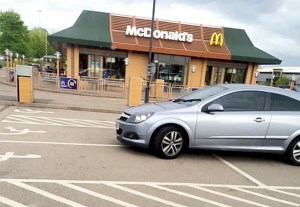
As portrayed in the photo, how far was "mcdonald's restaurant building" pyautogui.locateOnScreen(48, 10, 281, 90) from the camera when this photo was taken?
806 inches

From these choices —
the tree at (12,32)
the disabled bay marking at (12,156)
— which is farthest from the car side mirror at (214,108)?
the tree at (12,32)

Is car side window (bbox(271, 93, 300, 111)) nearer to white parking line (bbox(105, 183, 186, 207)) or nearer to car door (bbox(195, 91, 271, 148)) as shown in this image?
car door (bbox(195, 91, 271, 148))

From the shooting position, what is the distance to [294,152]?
5.98 meters

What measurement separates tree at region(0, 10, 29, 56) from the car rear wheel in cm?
4814

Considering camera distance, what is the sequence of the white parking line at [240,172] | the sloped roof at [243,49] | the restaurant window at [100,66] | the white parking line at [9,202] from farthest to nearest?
1. the sloped roof at [243,49]
2. the restaurant window at [100,66]
3. the white parking line at [240,172]
4. the white parking line at [9,202]

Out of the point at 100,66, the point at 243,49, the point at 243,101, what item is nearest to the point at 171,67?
the point at 100,66

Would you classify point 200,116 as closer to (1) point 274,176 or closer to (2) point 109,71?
(1) point 274,176

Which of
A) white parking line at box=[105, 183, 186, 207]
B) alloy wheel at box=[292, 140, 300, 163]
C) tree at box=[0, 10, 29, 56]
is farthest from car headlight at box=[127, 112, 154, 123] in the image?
tree at box=[0, 10, 29, 56]

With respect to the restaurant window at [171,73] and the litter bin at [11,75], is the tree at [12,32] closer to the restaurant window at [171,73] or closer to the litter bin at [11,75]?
the litter bin at [11,75]

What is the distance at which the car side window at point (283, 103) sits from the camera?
5938mm

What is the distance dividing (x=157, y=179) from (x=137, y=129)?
1222mm

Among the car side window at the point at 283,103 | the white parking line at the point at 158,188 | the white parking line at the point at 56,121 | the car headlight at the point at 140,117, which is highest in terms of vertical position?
the car side window at the point at 283,103

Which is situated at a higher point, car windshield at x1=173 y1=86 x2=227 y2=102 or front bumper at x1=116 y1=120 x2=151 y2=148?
car windshield at x1=173 y1=86 x2=227 y2=102

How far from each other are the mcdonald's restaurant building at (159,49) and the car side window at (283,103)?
1527 centimetres
